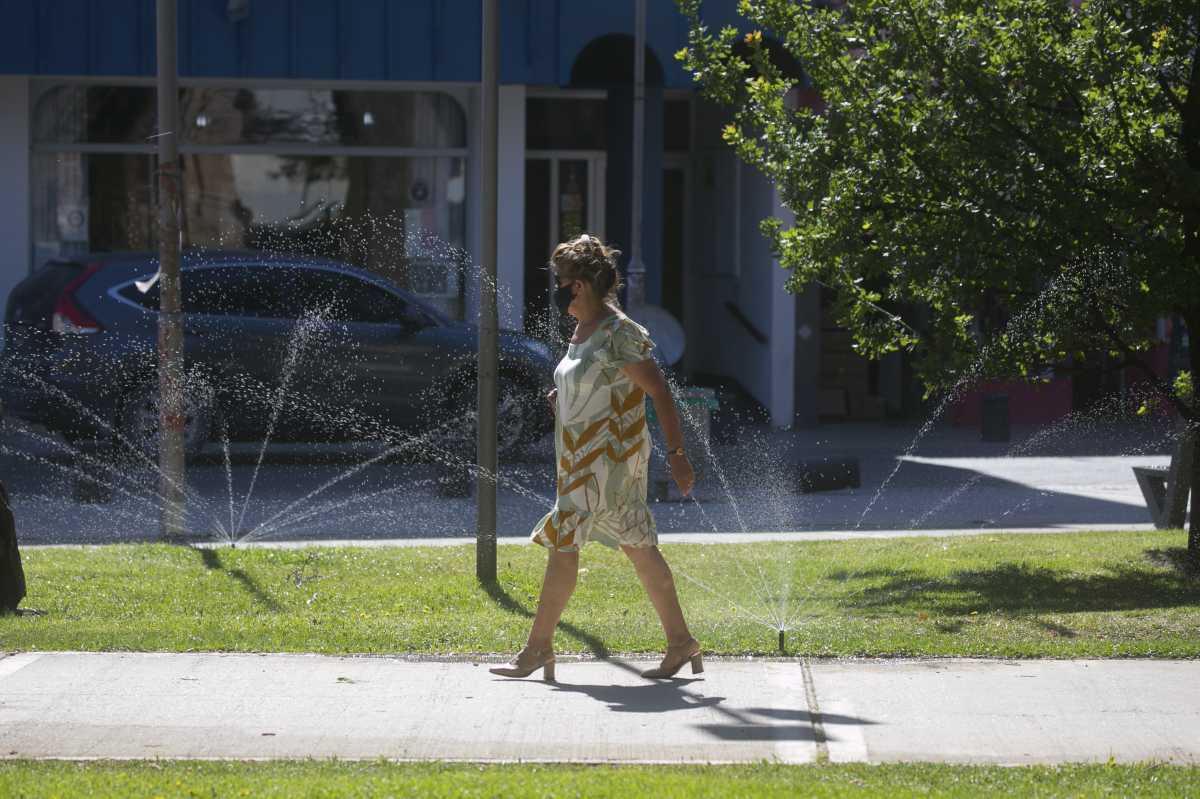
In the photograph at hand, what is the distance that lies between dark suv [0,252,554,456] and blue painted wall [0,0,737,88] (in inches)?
107

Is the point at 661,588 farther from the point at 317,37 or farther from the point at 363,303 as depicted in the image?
the point at 317,37

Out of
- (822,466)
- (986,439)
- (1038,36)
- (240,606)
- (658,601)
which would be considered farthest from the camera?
(986,439)

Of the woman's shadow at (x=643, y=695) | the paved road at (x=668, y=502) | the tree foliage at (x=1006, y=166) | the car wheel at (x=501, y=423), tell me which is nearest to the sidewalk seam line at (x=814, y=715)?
the woman's shadow at (x=643, y=695)

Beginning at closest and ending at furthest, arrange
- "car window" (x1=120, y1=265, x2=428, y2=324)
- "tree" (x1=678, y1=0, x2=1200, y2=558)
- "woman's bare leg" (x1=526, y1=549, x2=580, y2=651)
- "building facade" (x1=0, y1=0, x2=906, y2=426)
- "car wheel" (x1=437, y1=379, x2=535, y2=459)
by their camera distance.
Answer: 1. "woman's bare leg" (x1=526, y1=549, x2=580, y2=651)
2. "tree" (x1=678, y1=0, x2=1200, y2=558)
3. "car wheel" (x1=437, y1=379, x2=535, y2=459)
4. "car window" (x1=120, y1=265, x2=428, y2=324)
5. "building facade" (x1=0, y1=0, x2=906, y2=426)

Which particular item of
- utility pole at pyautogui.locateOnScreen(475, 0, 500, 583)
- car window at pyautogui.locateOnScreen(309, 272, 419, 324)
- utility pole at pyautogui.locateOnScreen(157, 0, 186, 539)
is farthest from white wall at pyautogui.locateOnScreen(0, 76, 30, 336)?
utility pole at pyautogui.locateOnScreen(475, 0, 500, 583)

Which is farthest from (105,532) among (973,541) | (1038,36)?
(1038,36)

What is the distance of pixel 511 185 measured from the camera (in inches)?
743

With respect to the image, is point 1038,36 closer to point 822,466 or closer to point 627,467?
point 627,467

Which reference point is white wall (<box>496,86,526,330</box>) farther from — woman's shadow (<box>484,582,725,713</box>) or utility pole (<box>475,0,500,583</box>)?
woman's shadow (<box>484,582,725,713</box>)

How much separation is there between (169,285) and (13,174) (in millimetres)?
8291

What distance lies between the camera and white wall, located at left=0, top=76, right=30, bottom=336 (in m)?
18.2

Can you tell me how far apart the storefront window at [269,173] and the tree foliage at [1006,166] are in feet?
33.0

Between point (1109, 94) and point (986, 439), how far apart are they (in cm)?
1014

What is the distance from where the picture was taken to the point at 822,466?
15.0 meters
